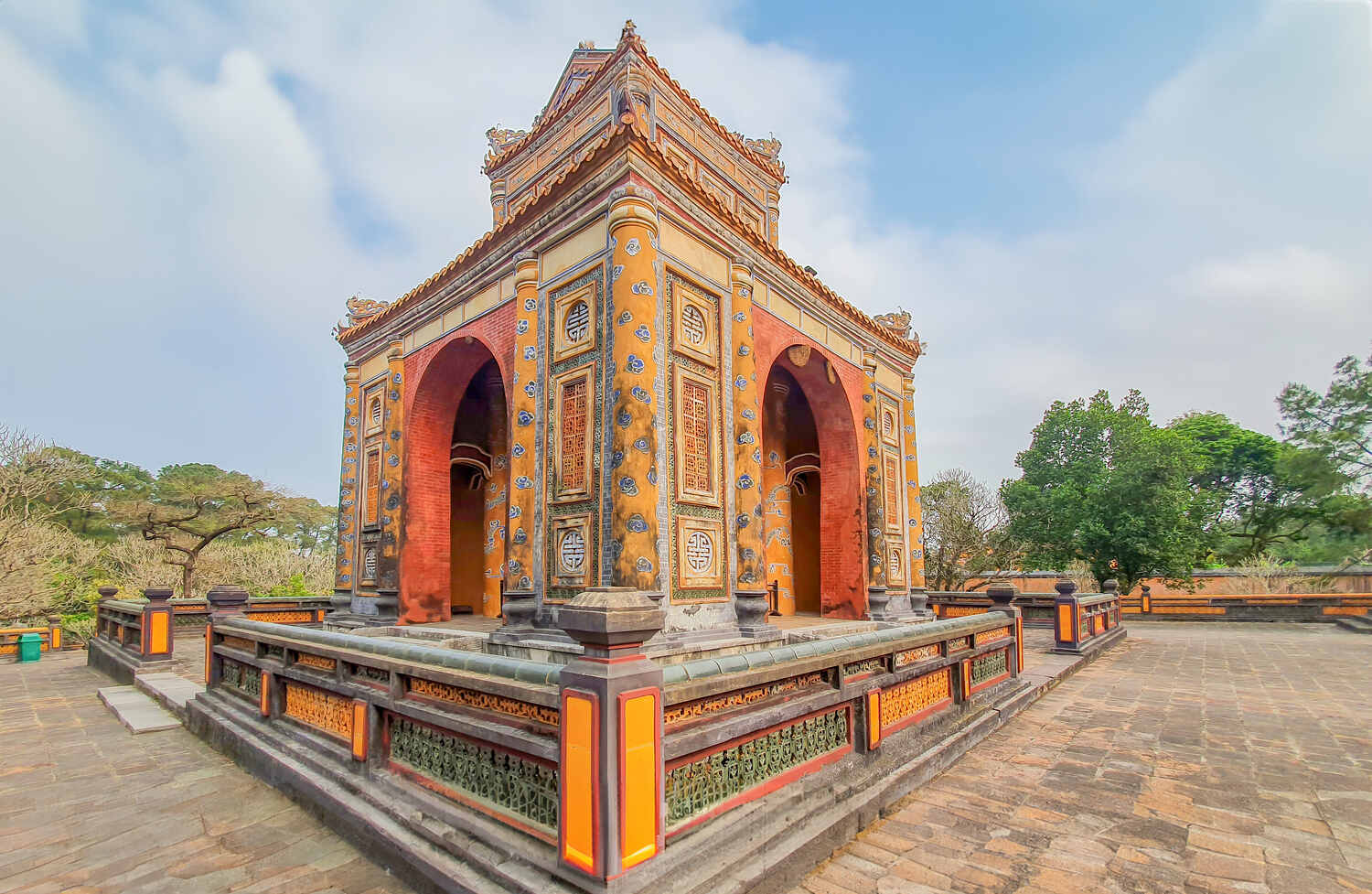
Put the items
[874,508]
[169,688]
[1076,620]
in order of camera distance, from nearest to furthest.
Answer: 1. [169,688]
2. [1076,620]
3. [874,508]

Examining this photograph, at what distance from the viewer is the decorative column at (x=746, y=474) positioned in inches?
296

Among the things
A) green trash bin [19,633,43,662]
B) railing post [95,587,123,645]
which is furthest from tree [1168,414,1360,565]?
green trash bin [19,633,43,662]

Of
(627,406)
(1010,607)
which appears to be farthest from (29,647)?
(1010,607)

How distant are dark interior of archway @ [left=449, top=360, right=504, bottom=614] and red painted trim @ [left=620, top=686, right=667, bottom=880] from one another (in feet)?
32.2

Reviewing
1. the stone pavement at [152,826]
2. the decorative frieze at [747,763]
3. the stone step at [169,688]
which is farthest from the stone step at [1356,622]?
the stone step at [169,688]

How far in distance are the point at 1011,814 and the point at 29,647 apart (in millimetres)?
17271

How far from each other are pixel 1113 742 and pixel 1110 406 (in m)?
21.8

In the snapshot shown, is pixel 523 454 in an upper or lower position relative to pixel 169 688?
upper

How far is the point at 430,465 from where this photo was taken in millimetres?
10625

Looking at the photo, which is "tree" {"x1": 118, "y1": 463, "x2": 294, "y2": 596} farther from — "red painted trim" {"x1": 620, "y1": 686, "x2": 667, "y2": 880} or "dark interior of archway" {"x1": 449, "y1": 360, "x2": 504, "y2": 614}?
"red painted trim" {"x1": 620, "y1": 686, "x2": 667, "y2": 880}

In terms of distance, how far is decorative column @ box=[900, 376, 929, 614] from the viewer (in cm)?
1255

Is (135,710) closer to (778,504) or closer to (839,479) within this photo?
(778,504)

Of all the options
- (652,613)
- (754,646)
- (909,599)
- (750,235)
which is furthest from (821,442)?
(652,613)

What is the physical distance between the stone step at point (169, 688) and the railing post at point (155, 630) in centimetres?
44
